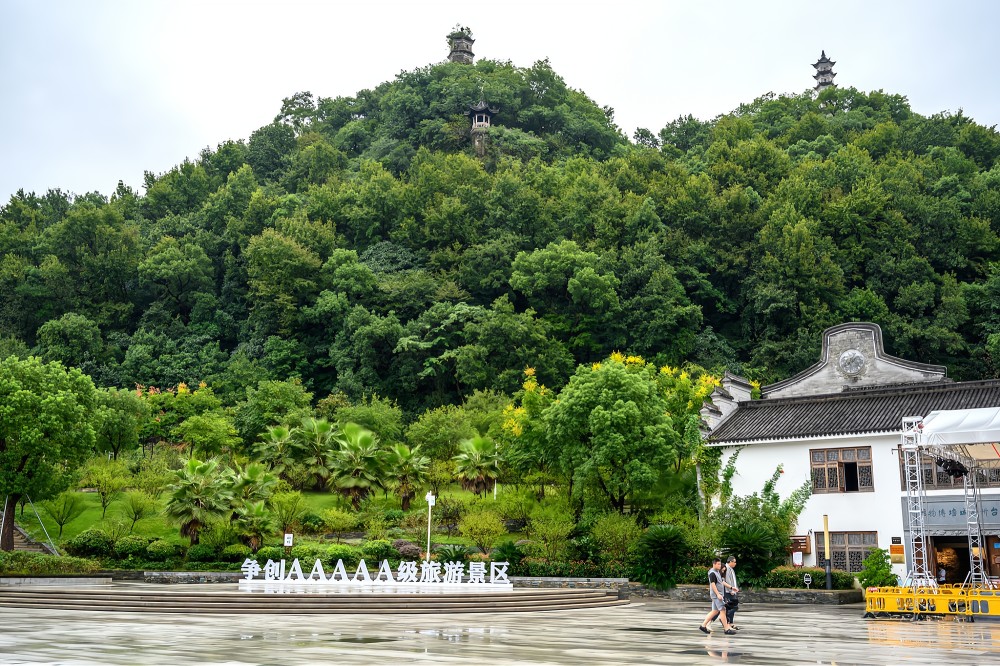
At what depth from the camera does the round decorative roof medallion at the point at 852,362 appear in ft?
137

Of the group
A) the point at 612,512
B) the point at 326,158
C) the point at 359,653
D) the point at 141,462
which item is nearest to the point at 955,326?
the point at 612,512

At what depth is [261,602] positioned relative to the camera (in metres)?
21.4

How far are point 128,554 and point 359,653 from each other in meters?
24.8

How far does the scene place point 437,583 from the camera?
28.0 m

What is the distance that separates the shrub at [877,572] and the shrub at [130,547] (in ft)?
81.4

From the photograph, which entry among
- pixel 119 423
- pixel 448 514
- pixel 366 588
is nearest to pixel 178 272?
pixel 119 423

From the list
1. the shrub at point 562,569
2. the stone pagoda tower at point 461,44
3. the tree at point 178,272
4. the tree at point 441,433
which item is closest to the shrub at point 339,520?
the shrub at point 562,569

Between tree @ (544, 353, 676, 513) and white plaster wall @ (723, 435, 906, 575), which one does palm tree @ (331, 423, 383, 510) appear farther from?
white plaster wall @ (723, 435, 906, 575)

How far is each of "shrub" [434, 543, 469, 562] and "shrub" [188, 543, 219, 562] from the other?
323 inches

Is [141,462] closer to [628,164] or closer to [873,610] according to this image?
[873,610]

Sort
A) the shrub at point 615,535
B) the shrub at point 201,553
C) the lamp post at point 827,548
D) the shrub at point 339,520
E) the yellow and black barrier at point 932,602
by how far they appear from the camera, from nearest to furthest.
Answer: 1. the yellow and black barrier at point 932,602
2. the lamp post at point 827,548
3. the shrub at point 615,535
4. the shrub at point 201,553
5. the shrub at point 339,520

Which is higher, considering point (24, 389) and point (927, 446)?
point (24, 389)

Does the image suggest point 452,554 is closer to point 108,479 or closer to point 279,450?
point 279,450

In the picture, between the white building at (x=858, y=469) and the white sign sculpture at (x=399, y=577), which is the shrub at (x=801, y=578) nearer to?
the white building at (x=858, y=469)
